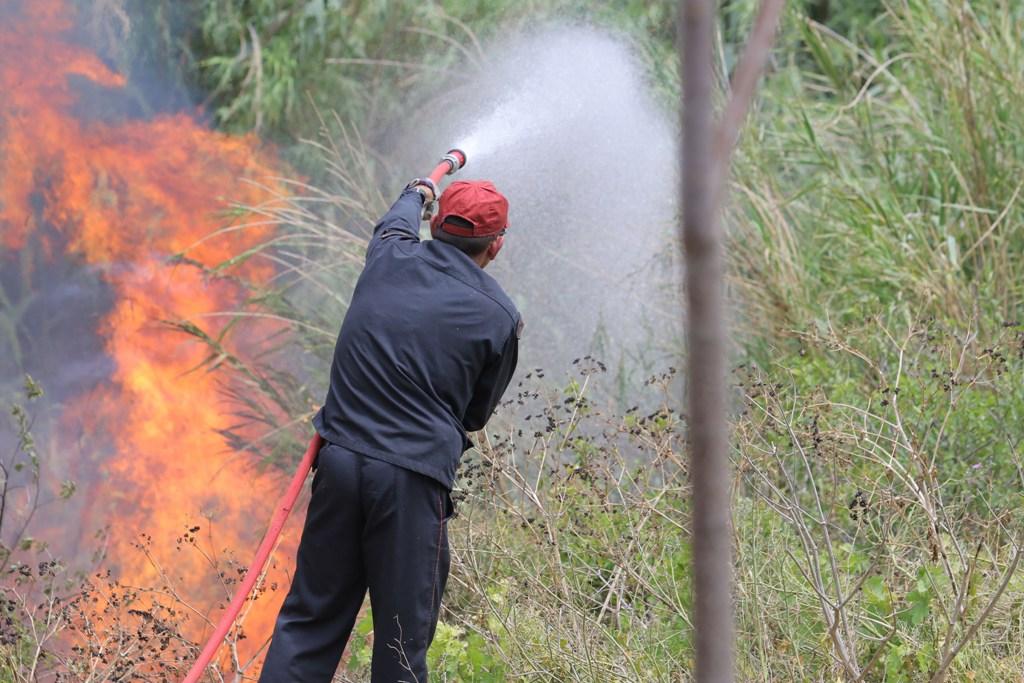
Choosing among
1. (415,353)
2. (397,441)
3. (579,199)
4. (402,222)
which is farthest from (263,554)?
(579,199)

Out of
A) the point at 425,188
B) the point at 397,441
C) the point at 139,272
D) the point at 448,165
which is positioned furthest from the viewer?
the point at 139,272

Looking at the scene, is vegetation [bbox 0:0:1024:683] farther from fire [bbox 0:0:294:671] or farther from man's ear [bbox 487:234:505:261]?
man's ear [bbox 487:234:505:261]

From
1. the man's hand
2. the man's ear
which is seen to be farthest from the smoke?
the man's ear

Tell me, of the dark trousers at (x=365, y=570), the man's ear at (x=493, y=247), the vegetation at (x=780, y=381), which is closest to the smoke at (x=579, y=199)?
the vegetation at (x=780, y=381)

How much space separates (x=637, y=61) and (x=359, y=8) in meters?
1.64

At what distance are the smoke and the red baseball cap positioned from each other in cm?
273

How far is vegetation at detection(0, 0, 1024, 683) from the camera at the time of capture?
3.86 metres

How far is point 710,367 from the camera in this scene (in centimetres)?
80

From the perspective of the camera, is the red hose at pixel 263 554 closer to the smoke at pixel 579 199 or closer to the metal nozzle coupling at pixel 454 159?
the metal nozzle coupling at pixel 454 159

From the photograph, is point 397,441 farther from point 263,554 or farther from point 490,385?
point 263,554

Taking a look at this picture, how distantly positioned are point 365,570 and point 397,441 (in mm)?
420

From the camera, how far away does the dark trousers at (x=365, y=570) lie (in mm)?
3484

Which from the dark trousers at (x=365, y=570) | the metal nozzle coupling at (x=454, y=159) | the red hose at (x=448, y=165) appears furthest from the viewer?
the metal nozzle coupling at (x=454, y=159)

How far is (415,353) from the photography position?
351cm
